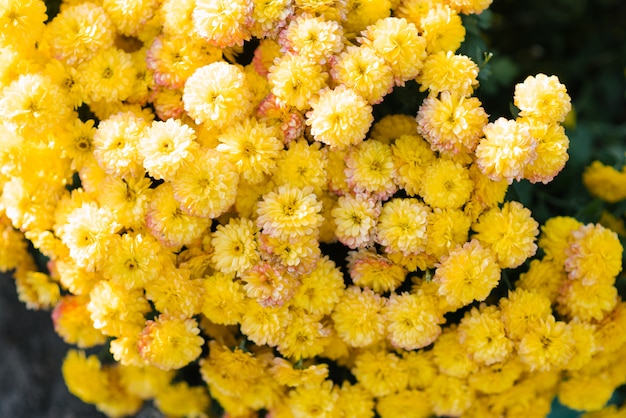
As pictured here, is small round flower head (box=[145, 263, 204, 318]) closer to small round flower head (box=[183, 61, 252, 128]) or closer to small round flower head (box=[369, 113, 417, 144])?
small round flower head (box=[183, 61, 252, 128])

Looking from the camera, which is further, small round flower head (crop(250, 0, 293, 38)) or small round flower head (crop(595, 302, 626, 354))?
small round flower head (crop(595, 302, 626, 354))

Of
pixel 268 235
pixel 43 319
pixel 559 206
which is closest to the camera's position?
pixel 268 235

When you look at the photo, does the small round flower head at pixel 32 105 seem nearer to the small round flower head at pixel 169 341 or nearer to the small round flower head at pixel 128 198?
the small round flower head at pixel 128 198

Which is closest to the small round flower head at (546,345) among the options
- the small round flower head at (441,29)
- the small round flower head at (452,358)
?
the small round flower head at (452,358)

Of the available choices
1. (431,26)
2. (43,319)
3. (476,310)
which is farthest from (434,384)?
(43,319)

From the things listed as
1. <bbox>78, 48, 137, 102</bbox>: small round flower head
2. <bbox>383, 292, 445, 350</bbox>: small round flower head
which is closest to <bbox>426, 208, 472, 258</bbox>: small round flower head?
<bbox>383, 292, 445, 350</bbox>: small round flower head

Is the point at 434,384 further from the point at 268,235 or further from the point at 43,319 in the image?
the point at 43,319
